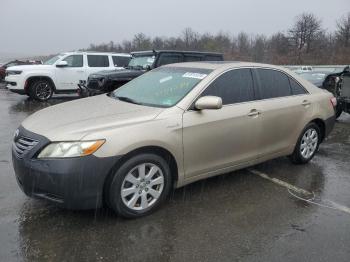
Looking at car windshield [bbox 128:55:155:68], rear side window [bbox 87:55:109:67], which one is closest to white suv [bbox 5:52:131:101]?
rear side window [bbox 87:55:109:67]

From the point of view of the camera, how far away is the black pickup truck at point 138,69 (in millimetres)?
11352

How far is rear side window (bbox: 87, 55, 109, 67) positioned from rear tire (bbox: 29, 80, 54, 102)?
1731 millimetres

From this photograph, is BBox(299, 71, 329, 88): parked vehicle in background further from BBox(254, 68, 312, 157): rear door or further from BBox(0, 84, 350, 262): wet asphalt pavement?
BBox(0, 84, 350, 262): wet asphalt pavement

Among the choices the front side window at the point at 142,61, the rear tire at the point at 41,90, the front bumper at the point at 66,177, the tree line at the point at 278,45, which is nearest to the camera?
the front bumper at the point at 66,177

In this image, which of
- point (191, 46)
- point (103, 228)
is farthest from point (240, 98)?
point (191, 46)

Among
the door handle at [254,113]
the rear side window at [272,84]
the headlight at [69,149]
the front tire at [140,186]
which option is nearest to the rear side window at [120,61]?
the rear side window at [272,84]

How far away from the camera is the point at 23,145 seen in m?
3.94

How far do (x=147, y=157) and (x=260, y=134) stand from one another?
5.84ft

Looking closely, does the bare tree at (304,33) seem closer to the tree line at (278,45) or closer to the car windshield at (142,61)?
the tree line at (278,45)

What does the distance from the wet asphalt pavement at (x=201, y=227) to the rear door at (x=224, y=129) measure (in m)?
0.44

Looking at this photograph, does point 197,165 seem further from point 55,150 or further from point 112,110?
point 55,150

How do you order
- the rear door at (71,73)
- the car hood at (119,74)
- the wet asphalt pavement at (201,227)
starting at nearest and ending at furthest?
the wet asphalt pavement at (201,227) < the car hood at (119,74) < the rear door at (71,73)

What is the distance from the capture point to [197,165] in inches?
177

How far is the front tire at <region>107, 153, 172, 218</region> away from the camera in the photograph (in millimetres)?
3870
